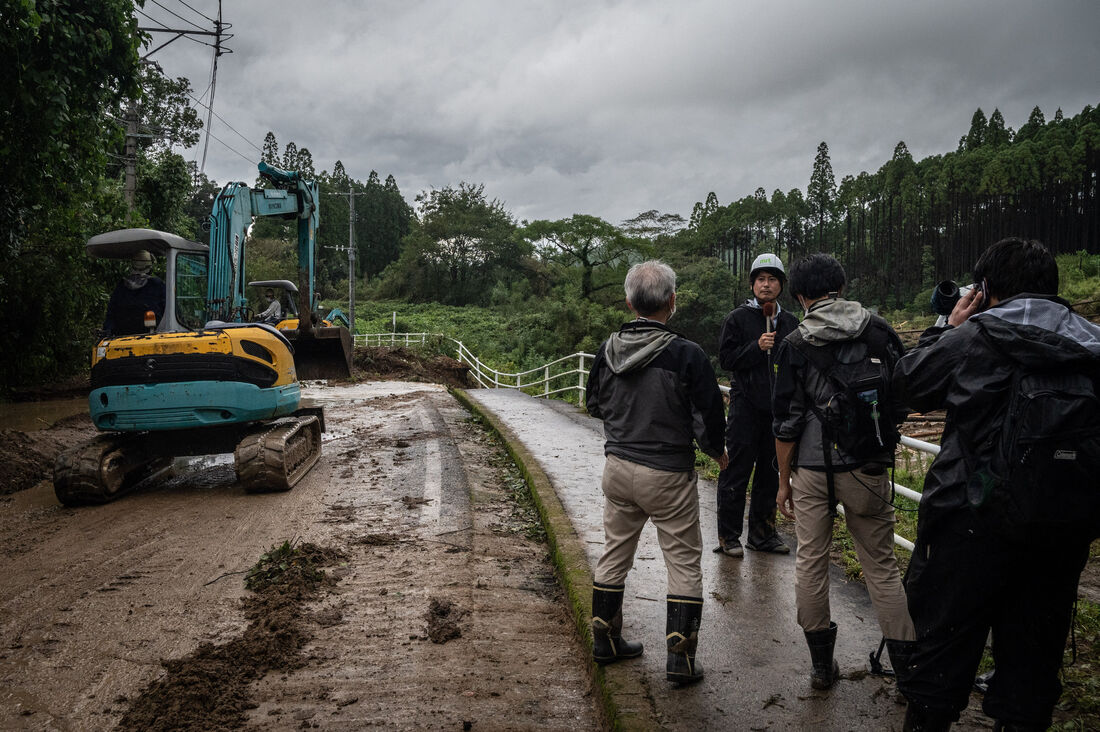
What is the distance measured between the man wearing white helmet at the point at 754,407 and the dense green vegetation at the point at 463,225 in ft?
22.0

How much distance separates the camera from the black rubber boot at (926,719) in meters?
2.45

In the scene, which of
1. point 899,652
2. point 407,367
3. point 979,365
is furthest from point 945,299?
point 407,367

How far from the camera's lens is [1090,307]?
98.2 ft

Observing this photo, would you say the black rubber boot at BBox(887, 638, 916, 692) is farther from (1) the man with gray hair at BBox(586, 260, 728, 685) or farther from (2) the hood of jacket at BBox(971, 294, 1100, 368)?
(2) the hood of jacket at BBox(971, 294, 1100, 368)

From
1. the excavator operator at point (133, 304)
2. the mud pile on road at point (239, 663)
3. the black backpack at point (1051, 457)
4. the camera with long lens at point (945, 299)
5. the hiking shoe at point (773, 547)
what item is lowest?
the mud pile on road at point (239, 663)

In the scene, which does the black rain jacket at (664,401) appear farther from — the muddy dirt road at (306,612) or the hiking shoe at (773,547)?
the hiking shoe at (773,547)

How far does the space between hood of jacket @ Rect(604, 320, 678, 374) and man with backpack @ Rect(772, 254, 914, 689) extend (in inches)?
21.1

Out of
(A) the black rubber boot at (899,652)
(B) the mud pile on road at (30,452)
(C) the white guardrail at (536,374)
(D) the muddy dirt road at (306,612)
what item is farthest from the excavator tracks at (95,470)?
(A) the black rubber boot at (899,652)

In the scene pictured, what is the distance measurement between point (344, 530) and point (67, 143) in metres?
6.52

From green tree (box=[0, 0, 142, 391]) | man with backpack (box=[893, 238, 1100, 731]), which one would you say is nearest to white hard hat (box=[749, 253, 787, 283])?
man with backpack (box=[893, 238, 1100, 731])

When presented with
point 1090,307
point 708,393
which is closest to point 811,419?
point 708,393

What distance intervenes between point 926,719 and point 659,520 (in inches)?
48.8

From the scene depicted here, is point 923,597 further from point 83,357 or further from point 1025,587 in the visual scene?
point 83,357

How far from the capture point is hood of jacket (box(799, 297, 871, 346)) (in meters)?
3.03
